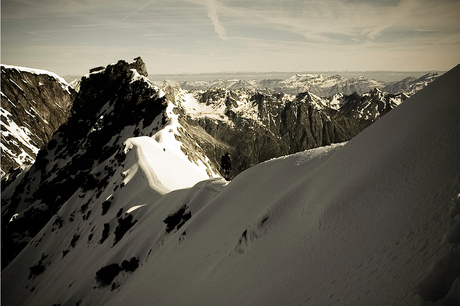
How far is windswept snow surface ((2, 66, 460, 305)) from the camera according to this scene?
568cm

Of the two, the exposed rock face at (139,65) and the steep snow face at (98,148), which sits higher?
the exposed rock face at (139,65)

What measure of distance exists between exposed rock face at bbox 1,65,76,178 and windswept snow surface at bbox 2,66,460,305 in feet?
625

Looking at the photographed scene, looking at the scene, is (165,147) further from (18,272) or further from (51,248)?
(18,272)

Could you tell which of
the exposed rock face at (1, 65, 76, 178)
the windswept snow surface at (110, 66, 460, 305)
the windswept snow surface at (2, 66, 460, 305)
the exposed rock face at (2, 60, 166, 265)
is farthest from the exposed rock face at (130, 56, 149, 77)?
the exposed rock face at (1, 65, 76, 178)

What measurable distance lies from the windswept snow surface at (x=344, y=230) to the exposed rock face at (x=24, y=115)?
190 m

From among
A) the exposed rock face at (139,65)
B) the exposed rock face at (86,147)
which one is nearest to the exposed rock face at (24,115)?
the exposed rock face at (86,147)

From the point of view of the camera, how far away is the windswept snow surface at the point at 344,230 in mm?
5676

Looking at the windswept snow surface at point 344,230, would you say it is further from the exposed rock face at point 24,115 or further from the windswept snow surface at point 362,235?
the exposed rock face at point 24,115

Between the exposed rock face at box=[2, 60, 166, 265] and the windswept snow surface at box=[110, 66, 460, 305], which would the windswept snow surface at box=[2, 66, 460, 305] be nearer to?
the windswept snow surface at box=[110, 66, 460, 305]

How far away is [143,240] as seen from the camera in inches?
998

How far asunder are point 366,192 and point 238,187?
506 inches

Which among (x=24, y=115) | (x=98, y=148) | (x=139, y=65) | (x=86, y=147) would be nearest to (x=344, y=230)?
(x=98, y=148)

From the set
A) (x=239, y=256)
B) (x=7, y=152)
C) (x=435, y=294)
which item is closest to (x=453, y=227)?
(x=435, y=294)

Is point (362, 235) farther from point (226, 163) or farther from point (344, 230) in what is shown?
point (226, 163)
